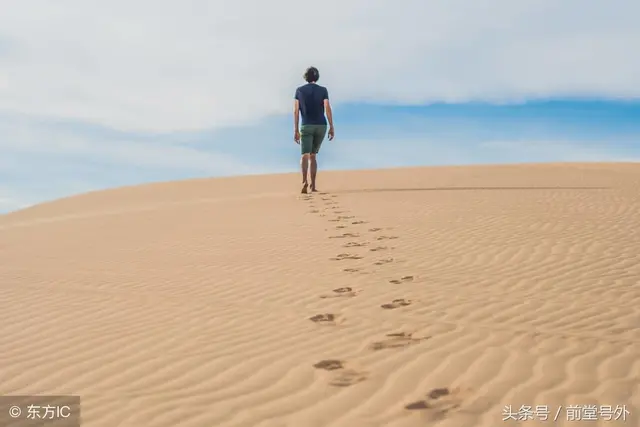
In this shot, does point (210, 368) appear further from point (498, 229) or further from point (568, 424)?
point (498, 229)

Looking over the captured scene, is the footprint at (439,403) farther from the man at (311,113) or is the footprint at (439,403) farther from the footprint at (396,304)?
the man at (311,113)

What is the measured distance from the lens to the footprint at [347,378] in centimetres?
357

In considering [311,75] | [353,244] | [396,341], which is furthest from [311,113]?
[396,341]

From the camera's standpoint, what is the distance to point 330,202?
1286cm

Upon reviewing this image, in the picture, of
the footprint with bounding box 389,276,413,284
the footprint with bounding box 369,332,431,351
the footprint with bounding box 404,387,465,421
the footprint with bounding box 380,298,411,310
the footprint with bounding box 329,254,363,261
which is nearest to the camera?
the footprint with bounding box 404,387,465,421

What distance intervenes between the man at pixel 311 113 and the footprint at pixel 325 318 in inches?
287

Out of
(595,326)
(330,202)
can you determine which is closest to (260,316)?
(595,326)

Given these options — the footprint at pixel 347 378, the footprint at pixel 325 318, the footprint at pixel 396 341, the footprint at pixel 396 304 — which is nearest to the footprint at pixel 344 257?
the footprint at pixel 396 304

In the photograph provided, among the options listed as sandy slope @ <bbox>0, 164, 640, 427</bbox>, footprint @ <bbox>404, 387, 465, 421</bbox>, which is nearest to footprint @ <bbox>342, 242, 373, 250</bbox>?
sandy slope @ <bbox>0, 164, 640, 427</bbox>

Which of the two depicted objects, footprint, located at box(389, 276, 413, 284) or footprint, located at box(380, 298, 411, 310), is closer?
footprint, located at box(380, 298, 411, 310)

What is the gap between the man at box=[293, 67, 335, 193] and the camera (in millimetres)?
11766

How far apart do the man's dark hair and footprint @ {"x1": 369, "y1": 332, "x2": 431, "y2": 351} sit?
8.16 metres

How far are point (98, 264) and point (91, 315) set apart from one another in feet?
9.23

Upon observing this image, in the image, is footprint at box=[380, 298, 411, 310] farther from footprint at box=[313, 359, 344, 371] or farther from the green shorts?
the green shorts
